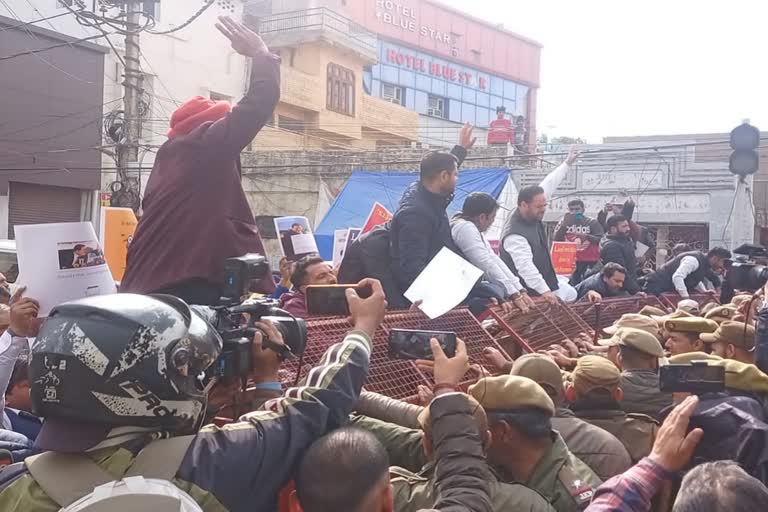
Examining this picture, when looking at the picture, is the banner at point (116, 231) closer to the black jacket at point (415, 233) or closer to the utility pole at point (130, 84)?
the black jacket at point (415, 233)

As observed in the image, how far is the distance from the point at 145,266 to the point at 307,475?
4.97ft

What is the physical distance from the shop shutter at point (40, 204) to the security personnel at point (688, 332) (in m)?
19.3

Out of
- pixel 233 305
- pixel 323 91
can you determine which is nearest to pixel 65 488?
pixel 233 305

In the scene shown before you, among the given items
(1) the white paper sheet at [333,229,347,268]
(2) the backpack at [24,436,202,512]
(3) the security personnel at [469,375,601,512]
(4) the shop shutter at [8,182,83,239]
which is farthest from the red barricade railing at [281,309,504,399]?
(4) the shop shutter at [8,182,83,239]

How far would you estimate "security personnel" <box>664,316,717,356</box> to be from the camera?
475cm

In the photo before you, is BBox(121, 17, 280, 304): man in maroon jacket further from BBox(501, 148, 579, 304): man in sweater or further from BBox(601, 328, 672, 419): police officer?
BBox(501, 148, 579, 304): man in sweater

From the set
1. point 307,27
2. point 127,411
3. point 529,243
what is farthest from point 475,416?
point 307,27

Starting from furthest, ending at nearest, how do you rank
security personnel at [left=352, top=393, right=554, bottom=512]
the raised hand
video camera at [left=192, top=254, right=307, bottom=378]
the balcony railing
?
the balcony railing, the raised hand, security personnel at [left=352, top=393, right=554, bottom=512], video camera at [left=192, top=254, right=307, bottom=378]

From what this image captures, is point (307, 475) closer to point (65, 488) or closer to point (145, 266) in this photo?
point (65, 488)

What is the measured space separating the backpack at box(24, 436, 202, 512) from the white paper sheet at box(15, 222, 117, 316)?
1618 millimetres

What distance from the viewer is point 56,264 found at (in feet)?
10.4

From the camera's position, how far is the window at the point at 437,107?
145 feet

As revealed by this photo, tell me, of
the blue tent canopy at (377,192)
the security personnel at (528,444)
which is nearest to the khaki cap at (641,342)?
the security personnel at (528,444)

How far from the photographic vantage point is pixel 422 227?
15.9 feet
